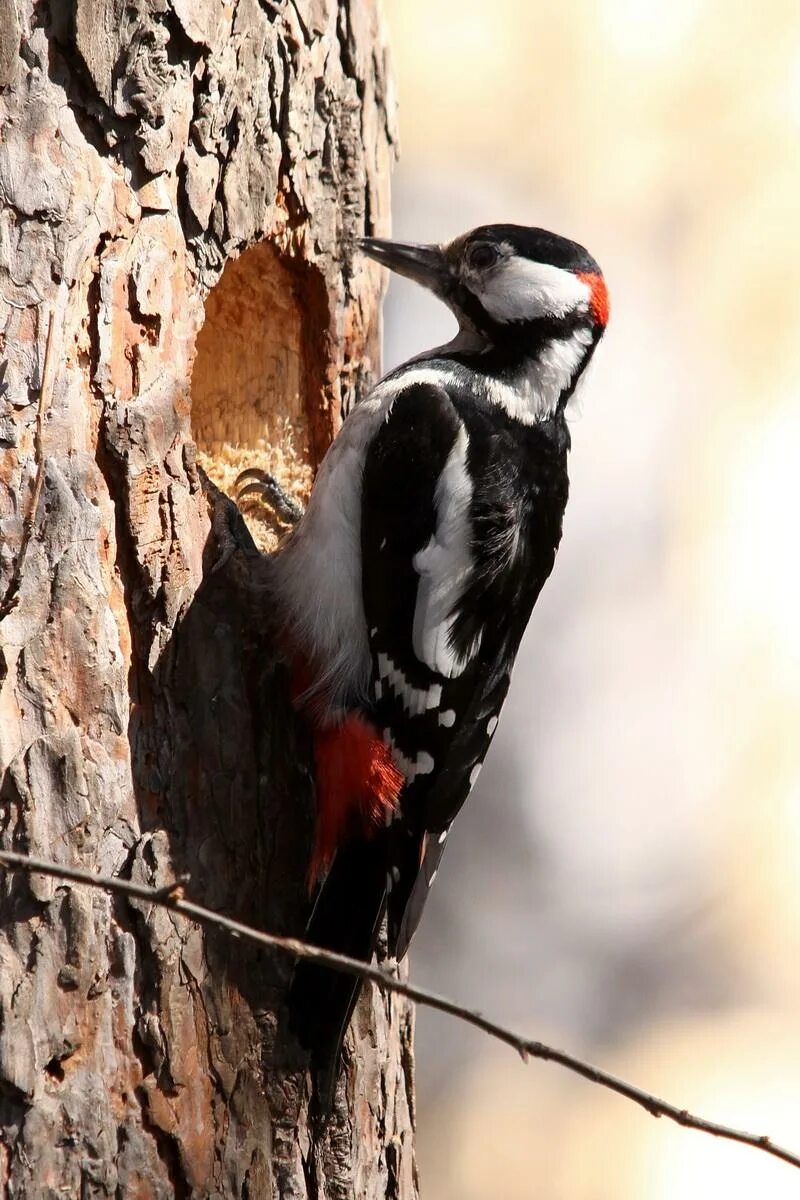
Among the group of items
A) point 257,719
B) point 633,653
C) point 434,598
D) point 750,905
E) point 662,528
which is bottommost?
point 257,719

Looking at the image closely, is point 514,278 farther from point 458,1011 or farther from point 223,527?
point 458,1011

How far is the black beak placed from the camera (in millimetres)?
3105

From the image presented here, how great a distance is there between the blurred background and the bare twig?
332 cm

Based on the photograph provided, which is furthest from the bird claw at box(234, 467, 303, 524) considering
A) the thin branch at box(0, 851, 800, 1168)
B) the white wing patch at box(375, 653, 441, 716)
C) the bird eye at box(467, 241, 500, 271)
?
the thin branch at box(0, 851, 800, 1168)

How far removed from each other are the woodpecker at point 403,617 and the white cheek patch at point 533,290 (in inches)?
7.2

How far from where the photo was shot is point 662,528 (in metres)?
5.80

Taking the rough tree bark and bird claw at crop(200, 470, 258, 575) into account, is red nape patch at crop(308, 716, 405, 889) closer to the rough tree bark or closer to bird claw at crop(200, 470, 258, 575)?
the rough tree bark

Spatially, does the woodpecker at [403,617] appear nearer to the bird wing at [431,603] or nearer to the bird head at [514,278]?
the bird wing at [431,603]

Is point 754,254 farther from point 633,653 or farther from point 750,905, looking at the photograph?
point 750,905

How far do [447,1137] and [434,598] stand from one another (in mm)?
3489

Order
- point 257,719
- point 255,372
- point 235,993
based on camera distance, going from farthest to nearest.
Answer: point 255,372 < point 257,719 < point 235,993

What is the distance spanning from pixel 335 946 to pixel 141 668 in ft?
1.98

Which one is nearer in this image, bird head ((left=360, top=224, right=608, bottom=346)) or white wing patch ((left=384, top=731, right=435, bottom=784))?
white wing patch ((left=384, top=731, right=435, bottom=784))

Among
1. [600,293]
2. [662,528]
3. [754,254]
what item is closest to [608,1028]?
[662,528]
